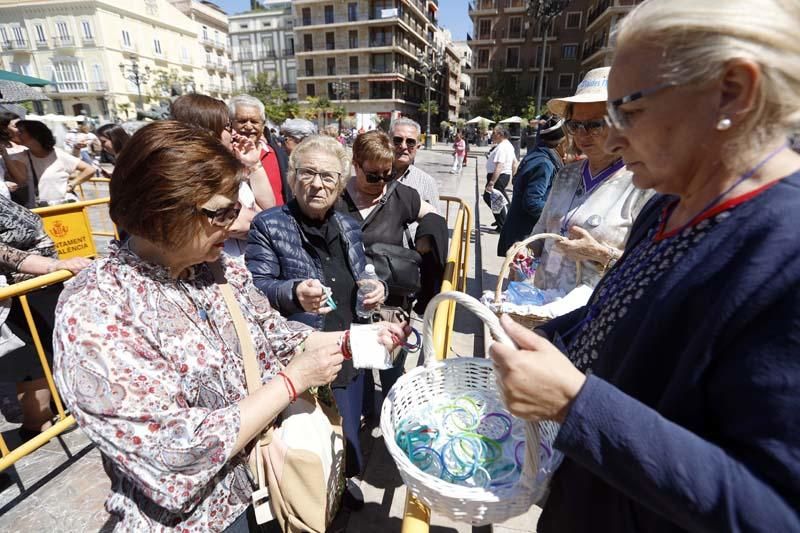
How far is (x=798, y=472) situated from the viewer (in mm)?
625

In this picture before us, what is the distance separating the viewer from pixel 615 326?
0.98 meters

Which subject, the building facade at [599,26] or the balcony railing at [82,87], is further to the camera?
the balcony railing at [82,87]

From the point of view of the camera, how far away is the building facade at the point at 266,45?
5975 centimetres

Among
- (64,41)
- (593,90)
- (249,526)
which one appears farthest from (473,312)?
(64,41)

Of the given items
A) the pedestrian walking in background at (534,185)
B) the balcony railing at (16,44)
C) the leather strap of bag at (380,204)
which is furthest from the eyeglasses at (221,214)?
the balcony railing at (16,44)

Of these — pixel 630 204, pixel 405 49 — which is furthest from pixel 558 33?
pixel 630 204

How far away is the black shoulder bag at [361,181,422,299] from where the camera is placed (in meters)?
2.73

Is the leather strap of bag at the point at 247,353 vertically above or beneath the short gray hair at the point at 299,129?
beneath

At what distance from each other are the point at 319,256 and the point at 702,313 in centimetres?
193

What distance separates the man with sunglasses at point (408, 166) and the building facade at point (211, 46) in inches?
2402

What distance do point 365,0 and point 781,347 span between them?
57108mm

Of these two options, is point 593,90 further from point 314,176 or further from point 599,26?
point 599,26

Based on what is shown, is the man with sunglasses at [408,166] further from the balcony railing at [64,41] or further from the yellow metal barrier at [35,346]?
the balcony railing at [64,41]

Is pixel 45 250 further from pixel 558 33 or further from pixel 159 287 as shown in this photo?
pixel 558 33
